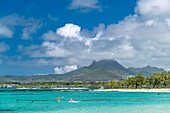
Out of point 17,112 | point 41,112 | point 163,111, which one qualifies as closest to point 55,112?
point 41,112

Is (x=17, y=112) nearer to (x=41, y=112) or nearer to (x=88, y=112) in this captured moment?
(x=41, y=112)

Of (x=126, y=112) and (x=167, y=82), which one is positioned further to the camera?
(x=167, y=82)

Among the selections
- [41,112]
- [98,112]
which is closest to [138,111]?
[98,112]

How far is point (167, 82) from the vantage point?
19912 cm

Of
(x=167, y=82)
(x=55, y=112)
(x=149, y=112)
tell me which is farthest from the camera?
(x=167, y=82)

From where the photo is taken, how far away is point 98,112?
66500mm

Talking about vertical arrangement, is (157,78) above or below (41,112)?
above

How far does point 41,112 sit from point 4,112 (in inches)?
293

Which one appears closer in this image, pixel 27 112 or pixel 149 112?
pixel 149 112

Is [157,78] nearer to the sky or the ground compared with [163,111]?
nearer to the sky

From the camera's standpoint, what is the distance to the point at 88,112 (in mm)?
66625

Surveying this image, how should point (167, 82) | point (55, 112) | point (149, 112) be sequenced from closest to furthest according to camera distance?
point (149, 112)
point (55, 112)
point (167, 82)

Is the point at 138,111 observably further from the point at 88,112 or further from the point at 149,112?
the point at 88,112

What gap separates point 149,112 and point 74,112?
13222mm
